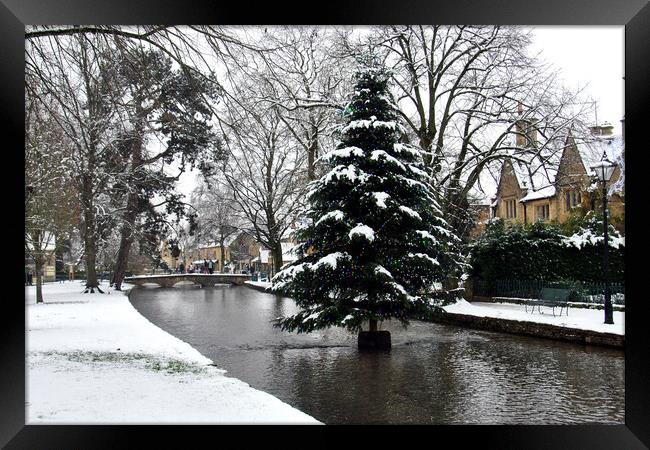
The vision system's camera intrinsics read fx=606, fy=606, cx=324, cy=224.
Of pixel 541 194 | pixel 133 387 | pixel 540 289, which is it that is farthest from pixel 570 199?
pixel 133 387

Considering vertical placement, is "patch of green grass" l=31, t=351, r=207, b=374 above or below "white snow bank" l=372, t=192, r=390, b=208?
below

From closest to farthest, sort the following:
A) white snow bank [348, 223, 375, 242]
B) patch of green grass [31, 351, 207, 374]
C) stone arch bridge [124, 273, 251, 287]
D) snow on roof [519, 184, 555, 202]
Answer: patch of green grass [31, 351, 207, 374]
white snow bank [348, 223, 375, 242]
snow on roof [519, 184, 555, 202]
stone arch bridge [124, 273, 251, 287]

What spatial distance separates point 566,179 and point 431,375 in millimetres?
13565

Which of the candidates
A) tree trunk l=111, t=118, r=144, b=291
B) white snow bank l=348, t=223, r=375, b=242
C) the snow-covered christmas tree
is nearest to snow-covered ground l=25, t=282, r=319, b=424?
the snow-covered christmas tree

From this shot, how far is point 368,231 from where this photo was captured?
1180 centimetres

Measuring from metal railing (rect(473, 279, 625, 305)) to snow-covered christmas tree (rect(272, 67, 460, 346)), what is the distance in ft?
21.3

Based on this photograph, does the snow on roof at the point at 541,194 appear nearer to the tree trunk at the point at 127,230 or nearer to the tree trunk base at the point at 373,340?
the tree trunk at the point at 127,230

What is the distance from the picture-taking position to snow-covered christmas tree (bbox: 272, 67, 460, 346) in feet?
39.7

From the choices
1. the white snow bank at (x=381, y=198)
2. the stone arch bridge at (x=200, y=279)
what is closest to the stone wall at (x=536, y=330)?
the white snow bank at (x=381, y=198)

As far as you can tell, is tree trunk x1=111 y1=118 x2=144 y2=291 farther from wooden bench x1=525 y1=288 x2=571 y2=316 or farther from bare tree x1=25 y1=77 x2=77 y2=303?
wooden bench x1=525 y1=288 x2=571 y2=316

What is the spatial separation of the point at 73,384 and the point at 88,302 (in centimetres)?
1608
